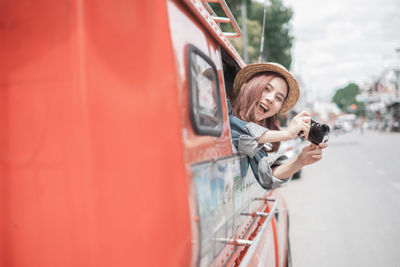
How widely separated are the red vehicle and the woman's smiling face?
1.21 metres

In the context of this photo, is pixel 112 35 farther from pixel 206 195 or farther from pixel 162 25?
pixel 206 195

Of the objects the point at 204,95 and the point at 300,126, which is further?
the point at 300,126

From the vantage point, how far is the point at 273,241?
2.60 meters

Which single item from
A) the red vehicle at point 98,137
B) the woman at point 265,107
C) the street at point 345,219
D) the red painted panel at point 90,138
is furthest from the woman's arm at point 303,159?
the street at point 345,219

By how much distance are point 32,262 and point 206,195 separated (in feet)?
2.17

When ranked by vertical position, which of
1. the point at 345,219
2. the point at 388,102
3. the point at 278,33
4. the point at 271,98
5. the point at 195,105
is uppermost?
the point at 278,33

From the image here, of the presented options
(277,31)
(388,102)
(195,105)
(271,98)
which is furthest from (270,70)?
(388,102)

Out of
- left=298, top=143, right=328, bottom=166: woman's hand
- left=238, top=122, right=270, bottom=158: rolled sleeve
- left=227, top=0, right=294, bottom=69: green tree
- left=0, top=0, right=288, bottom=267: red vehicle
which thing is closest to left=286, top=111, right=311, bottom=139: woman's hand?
left=238, top=122, right=270, bottom=158: rolled sleeve

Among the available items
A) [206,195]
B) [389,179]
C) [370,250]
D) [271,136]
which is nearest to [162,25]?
[206,195]

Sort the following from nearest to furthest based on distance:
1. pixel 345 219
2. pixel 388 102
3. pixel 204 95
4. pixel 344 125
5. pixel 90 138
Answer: pixel 90 138 → pixel 204 95 → pixel 345 219 → pixel 344 125 → pixel 388 102

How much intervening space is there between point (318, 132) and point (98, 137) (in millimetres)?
1292

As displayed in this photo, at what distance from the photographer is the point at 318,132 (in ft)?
6.33

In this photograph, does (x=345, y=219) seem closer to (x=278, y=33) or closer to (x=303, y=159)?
(x=303, y=159)

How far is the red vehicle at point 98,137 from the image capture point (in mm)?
1098
